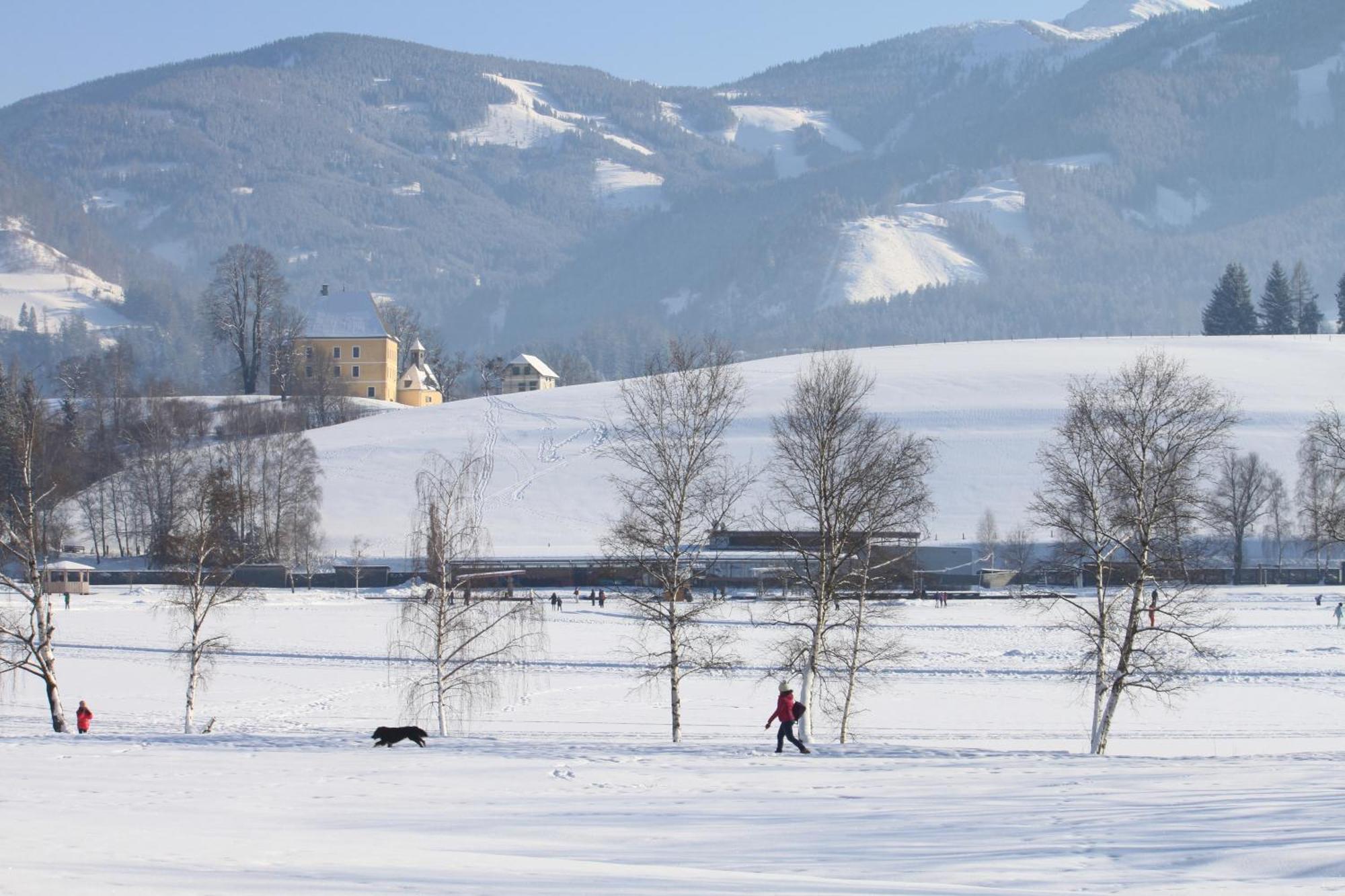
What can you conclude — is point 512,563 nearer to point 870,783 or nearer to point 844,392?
point 844,392

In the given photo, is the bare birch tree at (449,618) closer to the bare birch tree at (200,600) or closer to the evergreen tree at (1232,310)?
the bare birch tree at (200,600)

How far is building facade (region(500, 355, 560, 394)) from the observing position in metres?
171

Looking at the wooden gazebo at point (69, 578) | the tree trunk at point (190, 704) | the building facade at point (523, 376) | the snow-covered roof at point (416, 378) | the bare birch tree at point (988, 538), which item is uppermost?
the building facade at point (523, 376)

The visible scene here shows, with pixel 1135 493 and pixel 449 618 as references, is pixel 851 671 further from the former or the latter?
pixel 449 618

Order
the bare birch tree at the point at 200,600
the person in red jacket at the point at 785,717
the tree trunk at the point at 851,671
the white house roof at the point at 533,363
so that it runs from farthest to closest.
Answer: the white house roof at the point at 533,363
the bare birch tree at the point at 200,600
the tree trunk at the point at 851,671
the person in red jacket at the point at 785,717

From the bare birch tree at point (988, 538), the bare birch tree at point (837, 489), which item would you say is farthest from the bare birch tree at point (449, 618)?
the bare birch tree at point (988, 538)

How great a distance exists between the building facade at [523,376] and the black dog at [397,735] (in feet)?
492

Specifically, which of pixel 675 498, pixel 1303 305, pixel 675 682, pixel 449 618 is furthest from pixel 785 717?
pixel 1303 305

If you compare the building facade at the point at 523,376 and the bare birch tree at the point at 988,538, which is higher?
the building facade at the point at 523,376

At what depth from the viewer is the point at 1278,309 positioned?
15025 centimetres

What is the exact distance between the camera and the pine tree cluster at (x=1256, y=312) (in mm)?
148625

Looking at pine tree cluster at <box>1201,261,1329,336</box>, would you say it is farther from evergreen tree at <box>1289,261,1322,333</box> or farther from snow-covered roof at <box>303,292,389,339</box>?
snow-covered roof at <box>303,292,389,339</box>

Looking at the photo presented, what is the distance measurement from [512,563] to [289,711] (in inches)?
1681

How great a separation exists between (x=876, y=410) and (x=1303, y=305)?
7855 centimetres
